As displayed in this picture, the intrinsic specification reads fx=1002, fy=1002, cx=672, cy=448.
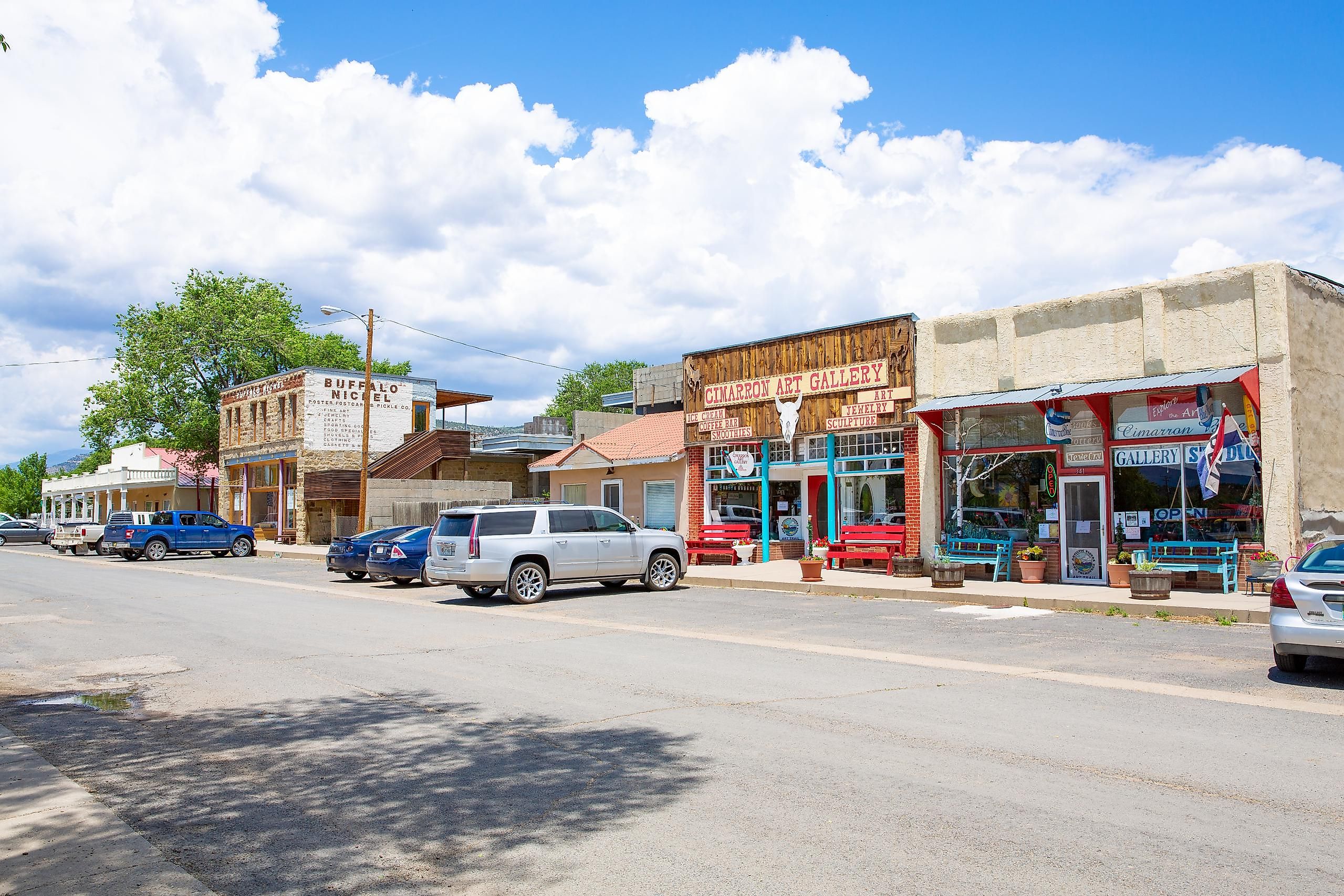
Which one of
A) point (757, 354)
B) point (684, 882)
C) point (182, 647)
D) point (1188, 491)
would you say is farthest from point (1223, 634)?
point (757, 354)

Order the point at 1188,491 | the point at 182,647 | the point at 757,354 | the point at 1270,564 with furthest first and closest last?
the point at 757,354 → the point at 1188,491 → the point at 1270,564 → the point at 182,647

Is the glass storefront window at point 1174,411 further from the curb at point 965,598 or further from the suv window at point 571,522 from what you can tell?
the suv window at point 571,522

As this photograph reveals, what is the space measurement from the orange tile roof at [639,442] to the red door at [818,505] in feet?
14.1

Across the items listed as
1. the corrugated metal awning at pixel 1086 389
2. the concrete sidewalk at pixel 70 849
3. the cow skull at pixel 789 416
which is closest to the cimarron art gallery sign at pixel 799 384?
the cow skull at pixel 789 416

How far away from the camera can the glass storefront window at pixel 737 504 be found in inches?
1070

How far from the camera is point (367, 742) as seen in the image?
7.31 meters

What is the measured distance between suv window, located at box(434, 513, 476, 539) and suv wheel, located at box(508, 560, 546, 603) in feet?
3.61

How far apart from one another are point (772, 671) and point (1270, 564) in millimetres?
10617

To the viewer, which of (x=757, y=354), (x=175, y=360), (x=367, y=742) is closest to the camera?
(x=367, y=742)

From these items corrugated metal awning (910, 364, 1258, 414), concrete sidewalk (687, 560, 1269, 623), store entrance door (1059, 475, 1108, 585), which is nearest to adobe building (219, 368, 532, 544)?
concrete sidewalk (687, 560, 1269, 623)

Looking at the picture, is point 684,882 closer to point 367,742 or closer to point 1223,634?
point 367,742

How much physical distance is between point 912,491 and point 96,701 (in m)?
17.2

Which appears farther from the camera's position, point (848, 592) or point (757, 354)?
point (757, 354)

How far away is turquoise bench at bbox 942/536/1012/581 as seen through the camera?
67.6ft
